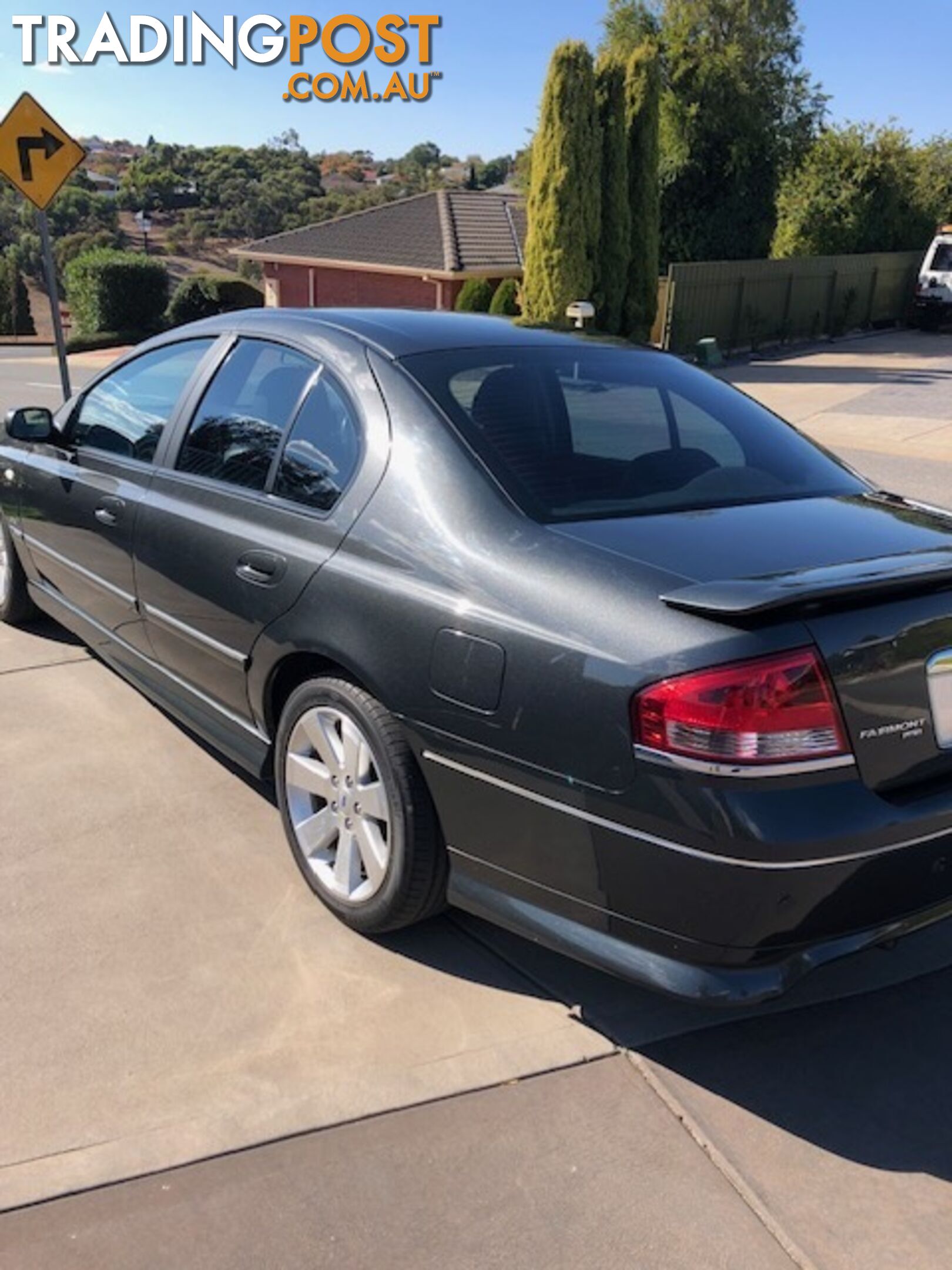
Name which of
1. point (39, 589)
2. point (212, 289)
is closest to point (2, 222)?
point (212, 289)

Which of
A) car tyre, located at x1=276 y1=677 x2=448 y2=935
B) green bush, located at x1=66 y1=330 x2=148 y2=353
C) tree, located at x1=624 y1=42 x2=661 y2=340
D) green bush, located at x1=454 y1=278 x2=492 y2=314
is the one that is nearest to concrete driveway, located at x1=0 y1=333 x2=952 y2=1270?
car tyre, located at x1=276 y1=677 x2=448 y2=935

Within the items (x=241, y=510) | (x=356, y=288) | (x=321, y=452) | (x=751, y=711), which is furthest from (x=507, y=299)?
(x=751, y=711)

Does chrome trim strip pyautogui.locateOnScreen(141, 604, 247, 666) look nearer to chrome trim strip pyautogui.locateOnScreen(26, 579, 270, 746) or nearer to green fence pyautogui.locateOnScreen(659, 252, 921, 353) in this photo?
chrome trim strip pyautogui.locateOnScreen(26, 579, 270, 746)

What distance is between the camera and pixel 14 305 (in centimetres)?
4122

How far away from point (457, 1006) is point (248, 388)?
6.44ft

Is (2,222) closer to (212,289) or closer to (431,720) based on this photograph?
(212,289)

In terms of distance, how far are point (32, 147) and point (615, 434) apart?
8704mm

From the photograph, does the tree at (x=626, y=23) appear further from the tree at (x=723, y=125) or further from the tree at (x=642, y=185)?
the tree at (x=642, y=185)

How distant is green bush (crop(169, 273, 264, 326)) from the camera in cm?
3134

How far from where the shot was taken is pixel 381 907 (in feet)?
9.61

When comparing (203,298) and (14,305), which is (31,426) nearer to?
(203,298)

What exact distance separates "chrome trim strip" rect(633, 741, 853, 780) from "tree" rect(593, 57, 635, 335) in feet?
61.5

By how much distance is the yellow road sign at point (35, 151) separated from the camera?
9812 mm

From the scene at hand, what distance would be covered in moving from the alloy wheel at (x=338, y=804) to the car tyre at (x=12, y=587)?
9.14 feet
